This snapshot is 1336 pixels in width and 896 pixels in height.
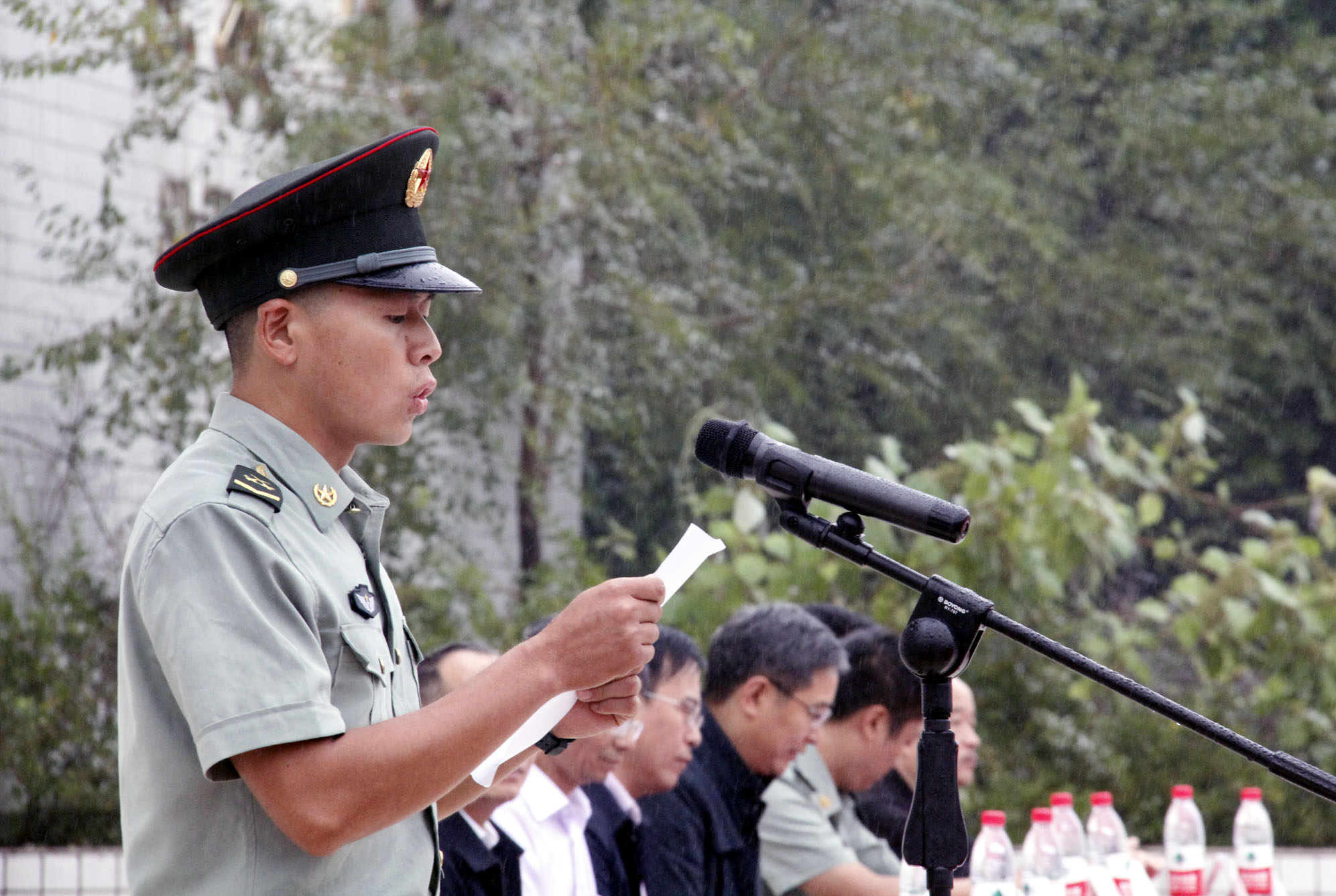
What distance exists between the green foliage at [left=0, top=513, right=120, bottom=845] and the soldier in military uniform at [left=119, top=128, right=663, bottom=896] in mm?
4597

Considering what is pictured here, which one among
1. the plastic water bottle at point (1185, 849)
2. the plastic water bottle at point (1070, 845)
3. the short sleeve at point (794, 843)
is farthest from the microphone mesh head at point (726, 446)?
the plastic water bottle at point (1185, 849)

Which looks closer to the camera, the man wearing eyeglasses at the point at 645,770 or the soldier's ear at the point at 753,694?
the man wearing eyeglasses at the point at 645,770

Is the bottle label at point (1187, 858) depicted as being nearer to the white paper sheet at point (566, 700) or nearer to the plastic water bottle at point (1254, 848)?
the plastic water bottle at point (1254, 848)

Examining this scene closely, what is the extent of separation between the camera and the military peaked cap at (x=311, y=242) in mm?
1771

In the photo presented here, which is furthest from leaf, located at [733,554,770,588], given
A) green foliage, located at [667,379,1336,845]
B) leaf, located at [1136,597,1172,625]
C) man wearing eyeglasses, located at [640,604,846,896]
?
man wearing eyeglasses, located at [640,604,846,896]

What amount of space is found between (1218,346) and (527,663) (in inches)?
378

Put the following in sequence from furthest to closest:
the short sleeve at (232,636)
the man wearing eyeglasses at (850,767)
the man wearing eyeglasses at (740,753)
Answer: the man wearing eyeglasses at (850,767) < the man wearing eyeglasses at (740,753) < the short sleeve at (232,636)

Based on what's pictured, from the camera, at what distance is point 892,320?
9.72 meters

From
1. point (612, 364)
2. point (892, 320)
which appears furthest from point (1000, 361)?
point (612, 364)

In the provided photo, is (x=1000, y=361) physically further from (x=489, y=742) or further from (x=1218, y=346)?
(x=489, y=742)

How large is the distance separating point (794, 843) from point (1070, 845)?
68 cm

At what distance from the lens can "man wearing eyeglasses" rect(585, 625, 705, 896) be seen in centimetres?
359

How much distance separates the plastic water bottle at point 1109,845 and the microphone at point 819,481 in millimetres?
2084

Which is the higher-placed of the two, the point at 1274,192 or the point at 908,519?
the point at 1274,192
